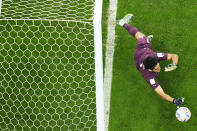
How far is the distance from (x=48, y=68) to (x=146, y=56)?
149 centimetres

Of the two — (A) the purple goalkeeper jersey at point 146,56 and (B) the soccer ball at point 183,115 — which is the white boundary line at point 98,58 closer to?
(A) the purple goalkeeper jersey at point 146,56

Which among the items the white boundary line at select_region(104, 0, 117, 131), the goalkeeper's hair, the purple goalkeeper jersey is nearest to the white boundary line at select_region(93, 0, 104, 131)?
the goalkeeper's hair

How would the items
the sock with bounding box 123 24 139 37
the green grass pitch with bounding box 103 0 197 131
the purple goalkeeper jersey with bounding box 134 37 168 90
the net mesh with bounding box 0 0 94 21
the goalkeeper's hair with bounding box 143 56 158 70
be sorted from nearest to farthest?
1. the goalkeeper's hair with bounding box 143 56 158 70
2. the purple goalkeeper jersey with bounding box 134 37 168 90
3. the sock with bounding box 123 24 139 37
4. the green grass pitch with bounding box 103 0 197 131
5. the net mesh with bounding box 0 0 94 21

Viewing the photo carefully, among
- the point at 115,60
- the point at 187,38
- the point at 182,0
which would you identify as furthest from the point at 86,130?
the point at 182,0

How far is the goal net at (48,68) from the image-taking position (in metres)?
4.05

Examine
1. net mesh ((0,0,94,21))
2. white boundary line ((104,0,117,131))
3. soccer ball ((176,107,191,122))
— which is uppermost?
net mesh ((0,0,94,21))

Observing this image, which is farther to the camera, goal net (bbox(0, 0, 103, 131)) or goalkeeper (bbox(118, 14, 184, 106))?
goal net (bbox(0, 0, 103, 131))

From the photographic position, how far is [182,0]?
13.7 ft

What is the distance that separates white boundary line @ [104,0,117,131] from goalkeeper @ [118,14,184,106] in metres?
0.30

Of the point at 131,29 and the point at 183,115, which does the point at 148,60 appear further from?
the point at 183,115

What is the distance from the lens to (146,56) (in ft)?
11.7

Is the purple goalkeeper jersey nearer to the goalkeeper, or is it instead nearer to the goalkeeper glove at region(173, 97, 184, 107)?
the goalkeeper

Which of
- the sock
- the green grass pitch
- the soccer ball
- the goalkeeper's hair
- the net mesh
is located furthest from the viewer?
the net mesh

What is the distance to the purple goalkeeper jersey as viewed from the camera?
3639 millimetres
